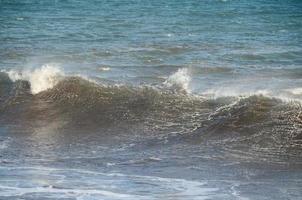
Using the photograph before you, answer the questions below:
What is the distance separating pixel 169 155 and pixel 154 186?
197 centimetres

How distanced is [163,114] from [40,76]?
478 cm

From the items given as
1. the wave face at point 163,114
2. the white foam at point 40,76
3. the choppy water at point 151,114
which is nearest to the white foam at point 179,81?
the choppy water at point 151,114

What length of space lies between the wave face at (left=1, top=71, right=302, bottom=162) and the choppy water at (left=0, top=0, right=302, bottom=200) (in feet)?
0.08

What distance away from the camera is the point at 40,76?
1812 centimetres

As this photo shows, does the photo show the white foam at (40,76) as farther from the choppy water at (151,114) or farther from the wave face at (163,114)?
the wave face at (163,114)

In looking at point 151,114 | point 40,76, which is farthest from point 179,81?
point 40,76

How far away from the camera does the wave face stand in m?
12.6

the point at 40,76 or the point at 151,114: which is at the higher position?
the point at 40,76

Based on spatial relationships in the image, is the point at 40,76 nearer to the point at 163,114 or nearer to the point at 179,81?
the point at 179,81

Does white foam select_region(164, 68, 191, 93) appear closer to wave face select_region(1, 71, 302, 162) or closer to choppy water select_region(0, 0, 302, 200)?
choppy water select_region(0, 0, 302, 200)

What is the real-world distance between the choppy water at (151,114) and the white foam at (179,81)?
0.10ft

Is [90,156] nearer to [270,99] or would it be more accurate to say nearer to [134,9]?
[270,99]

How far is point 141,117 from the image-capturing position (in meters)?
14.5

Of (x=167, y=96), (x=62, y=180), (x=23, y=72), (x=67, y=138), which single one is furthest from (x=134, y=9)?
(x=62, y=180)
